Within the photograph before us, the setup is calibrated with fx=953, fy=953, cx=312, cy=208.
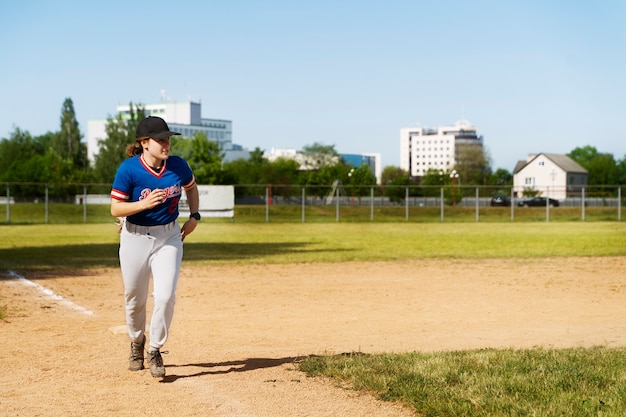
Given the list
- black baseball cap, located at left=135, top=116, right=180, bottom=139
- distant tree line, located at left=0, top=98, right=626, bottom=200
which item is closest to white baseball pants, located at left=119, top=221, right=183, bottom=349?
black baseball cap, located at left=135, top=116, right=180, bottom=139

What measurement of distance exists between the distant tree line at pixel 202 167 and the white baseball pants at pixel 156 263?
4914 centimetres

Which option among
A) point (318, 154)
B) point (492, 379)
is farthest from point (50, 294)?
point (318, 154)

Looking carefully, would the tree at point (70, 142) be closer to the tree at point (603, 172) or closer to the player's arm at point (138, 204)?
the tree at point (603, 172)

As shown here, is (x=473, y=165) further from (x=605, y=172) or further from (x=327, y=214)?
(x=327, y=214)

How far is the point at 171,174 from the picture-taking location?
23.5 ft

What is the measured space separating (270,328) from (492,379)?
4.26m

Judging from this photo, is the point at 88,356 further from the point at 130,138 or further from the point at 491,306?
the point at 130,138

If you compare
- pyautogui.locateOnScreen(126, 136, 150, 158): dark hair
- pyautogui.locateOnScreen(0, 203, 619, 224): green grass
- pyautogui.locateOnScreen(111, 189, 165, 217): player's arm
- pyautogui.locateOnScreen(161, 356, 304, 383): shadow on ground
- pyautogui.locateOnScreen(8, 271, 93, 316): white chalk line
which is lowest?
pyautogui.locateOnScreen(0, 203, 619, 224): green grass

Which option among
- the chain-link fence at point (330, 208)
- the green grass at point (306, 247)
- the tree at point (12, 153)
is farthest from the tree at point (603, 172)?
the green grass at point (306, 247)

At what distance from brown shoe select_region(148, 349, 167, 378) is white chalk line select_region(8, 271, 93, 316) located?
4910mm

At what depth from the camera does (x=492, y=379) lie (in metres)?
6.85

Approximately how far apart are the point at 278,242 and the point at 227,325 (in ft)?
66.0

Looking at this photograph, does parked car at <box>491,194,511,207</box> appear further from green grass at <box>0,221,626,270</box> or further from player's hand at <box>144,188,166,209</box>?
player's hand at <box>144,188,166,209</box>

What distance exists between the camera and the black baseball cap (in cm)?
702
